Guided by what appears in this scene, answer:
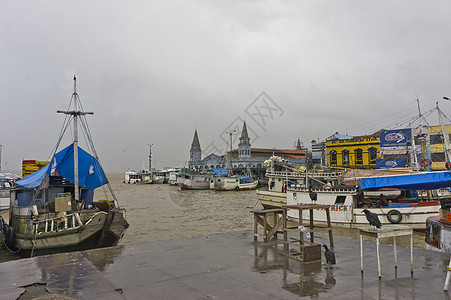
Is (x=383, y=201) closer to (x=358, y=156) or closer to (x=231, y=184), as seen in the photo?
(x=358, y=156)

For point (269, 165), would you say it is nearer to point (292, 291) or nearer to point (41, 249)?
point (41, 249)

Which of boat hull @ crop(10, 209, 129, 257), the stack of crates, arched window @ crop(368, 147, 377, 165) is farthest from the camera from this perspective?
arched window @ crop(368, 147, 377, 165)

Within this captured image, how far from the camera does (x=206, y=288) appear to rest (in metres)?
5.62

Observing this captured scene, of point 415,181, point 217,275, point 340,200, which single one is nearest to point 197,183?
point 340,200

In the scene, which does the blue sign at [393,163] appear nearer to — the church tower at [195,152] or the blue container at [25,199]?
the blue container at [25,199]

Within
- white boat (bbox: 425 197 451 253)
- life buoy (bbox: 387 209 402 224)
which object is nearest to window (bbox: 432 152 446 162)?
life buoy (bbox: 387 209 402 224)

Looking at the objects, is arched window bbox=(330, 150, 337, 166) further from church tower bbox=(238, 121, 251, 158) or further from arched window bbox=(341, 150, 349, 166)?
church tower bbox=(238, 121, 251, 158)

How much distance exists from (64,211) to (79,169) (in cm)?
246

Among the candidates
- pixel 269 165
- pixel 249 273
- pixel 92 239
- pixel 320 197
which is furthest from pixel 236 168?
pixel 249 273

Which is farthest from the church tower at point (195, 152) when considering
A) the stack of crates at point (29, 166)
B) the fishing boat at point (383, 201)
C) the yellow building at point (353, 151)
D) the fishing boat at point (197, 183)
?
the fishing boat at point (383, 201)

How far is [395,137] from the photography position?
116 ft

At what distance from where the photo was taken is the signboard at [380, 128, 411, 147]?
34.6m

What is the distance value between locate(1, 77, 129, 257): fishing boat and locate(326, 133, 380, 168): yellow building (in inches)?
1476

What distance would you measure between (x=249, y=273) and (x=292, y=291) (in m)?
1.26
